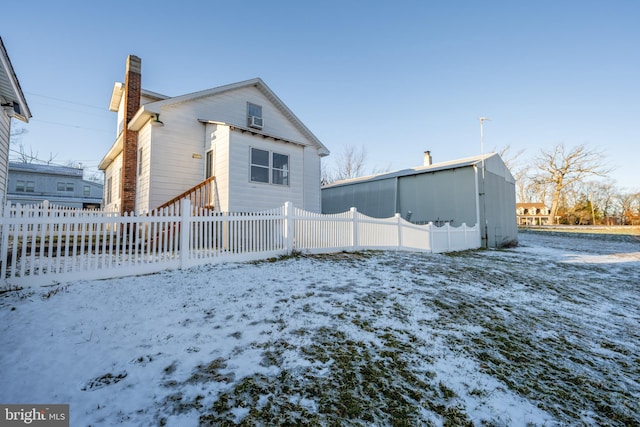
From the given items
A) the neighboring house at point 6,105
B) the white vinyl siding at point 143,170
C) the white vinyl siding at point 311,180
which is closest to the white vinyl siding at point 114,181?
the white vinyl siding at point 143,170

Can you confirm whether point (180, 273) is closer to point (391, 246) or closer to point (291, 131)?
point (391, 246)

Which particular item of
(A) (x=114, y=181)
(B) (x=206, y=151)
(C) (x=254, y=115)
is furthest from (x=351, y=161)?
(B) (x=206, y=151)

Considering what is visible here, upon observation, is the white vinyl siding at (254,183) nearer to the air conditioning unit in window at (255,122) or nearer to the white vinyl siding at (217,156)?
the white vinyl siding at (217,156)

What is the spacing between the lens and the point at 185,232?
5.89 metres

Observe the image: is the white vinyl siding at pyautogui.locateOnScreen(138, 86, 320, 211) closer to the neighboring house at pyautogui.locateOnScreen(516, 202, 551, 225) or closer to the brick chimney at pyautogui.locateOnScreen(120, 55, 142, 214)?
the brick chimney at pyautogui.locateOnScreen(120, 55, 142, 214)

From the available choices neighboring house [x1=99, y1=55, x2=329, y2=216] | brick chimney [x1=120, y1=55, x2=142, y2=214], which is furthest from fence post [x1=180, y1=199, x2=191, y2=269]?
brick chimney [x1=120, y1=55, x2=142, y2=214]

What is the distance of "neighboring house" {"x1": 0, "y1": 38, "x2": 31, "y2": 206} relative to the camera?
21.4 ft

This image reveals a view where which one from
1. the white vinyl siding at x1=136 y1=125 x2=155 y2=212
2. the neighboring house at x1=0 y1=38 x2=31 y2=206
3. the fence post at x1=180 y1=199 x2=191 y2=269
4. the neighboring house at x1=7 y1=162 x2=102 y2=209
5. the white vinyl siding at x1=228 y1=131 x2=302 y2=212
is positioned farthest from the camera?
the neighboring house at x1=7 y1=162 x2=102 y2=209

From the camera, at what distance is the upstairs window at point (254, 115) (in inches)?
479

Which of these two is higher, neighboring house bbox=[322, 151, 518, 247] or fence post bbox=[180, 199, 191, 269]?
neighboring house bbox=[322, 151, 518, 247]

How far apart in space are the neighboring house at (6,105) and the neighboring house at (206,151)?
2877 millimetres

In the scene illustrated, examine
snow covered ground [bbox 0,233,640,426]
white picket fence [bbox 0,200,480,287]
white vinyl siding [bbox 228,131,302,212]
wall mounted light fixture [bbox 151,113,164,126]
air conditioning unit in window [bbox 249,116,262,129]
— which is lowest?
snow covered ground [bbox 0,233,640,426]

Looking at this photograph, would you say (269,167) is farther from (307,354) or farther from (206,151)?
(307,354)

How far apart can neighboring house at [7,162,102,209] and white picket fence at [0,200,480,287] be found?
29.5 m
